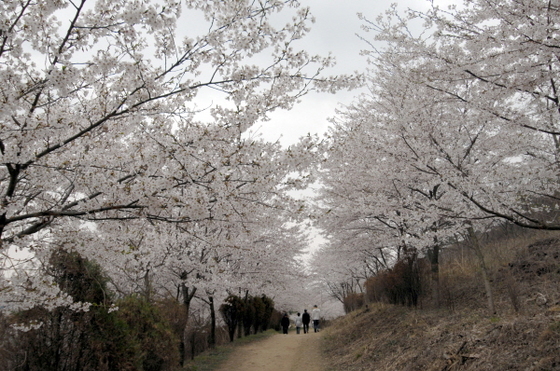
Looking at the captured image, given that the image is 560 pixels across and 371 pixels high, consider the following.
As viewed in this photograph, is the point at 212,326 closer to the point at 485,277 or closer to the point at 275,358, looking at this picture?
the point at 275,358

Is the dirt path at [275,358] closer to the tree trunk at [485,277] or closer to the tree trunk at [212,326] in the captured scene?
the tree trunk at [212,326]

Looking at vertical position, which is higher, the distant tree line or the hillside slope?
the distant tree line

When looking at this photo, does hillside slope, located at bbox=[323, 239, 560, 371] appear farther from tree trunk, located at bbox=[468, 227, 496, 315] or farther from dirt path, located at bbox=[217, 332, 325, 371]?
dirt path, located at bbox=[217, 332, 325, 371]

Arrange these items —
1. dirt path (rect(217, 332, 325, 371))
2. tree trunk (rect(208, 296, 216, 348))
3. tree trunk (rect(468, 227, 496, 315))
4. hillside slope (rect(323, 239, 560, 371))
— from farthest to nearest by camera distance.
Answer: tree trunk (rect(208, 296, 216, 348)), dirt path (rect(217, 332, 325, 371)), tree trunk (rect(468, 227, 496, 315)), hillside slope (rect(323, 239, 560, 371))

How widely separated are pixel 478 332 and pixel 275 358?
6.37 metres

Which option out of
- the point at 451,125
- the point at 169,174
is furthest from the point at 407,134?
the point at 169,174

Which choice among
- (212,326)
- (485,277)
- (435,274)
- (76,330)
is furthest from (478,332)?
(212,326)

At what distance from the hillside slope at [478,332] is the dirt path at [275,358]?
56 centimetres

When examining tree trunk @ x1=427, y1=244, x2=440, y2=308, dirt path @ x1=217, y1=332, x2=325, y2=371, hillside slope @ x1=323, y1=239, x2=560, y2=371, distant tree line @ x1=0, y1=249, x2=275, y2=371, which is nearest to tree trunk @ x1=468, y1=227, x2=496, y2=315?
hillside slope @ x1=323, y1=239, x2=560, y2=371

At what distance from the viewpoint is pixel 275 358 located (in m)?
9.98

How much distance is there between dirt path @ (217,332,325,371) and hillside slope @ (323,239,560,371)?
1.85 feet

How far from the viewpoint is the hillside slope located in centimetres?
390

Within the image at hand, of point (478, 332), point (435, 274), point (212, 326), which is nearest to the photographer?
point (478, 332)

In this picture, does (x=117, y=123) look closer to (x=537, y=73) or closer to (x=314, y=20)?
(x=314, y=20)
